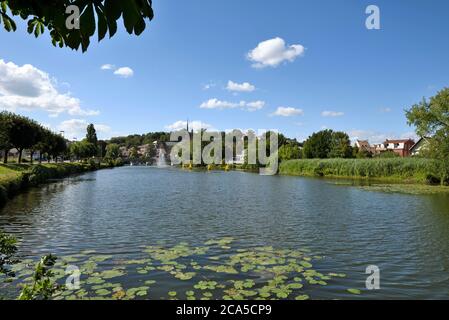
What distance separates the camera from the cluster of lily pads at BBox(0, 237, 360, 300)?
9.03 meters

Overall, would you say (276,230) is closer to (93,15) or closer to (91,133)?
(93,15)

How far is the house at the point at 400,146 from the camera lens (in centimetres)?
11319

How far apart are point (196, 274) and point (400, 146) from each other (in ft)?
391

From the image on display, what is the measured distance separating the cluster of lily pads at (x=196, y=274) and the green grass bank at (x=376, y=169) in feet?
137

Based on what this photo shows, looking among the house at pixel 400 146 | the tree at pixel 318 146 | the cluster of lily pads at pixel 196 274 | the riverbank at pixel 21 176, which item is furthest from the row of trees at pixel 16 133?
the house at pixel 400 146

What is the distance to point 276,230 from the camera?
17.4m

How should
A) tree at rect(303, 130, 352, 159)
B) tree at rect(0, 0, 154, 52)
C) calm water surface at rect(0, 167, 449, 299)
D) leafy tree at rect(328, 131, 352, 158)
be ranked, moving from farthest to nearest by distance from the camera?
tree at rect(303, 130, 352, 159) → leafy tree at rect(328, 131, 352, 158) → calm water surface at rect(0, 167, 449, 299) → tree at rect(0, 0, 154, 52)

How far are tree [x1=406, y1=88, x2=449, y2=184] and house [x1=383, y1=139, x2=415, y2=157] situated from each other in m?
68.3

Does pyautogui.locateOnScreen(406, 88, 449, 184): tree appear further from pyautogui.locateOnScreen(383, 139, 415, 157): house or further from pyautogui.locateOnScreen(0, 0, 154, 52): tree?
pyautogui.locateOnScreen(383, 139, 415, 157): house

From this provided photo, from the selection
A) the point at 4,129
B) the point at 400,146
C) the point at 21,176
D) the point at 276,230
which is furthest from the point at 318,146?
the point at 276,230

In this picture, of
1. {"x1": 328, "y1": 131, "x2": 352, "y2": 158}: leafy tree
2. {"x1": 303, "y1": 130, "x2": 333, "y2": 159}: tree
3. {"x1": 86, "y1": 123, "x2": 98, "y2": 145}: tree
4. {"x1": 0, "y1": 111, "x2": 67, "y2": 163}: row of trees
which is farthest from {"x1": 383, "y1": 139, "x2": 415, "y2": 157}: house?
{"x1": 86, "y1": 123, "x2": 98, "y2": 145}: tree

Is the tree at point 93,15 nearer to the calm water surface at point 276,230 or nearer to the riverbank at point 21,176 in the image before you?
the calm water surface at point 276,230
